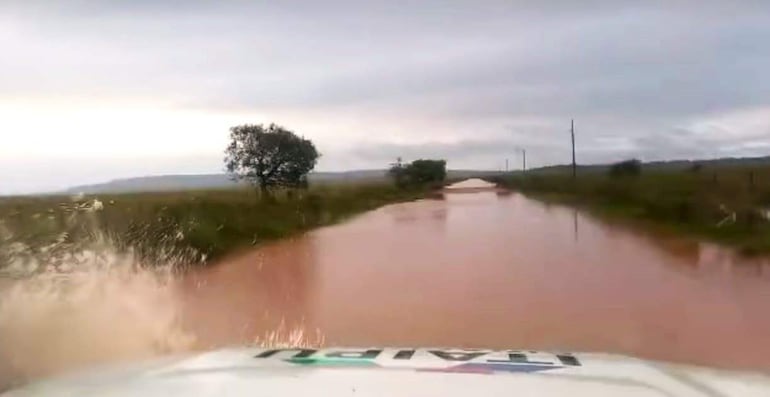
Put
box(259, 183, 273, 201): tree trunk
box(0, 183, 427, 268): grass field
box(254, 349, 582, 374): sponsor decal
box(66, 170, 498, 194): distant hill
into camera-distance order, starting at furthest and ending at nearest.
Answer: box(259, 183, 273, 201): tree trunk → box(66, 170, 498, 194): distant hill → box(0, 183, 427, 268): grass field → box(254, 349, 582, 374): sponsor decal

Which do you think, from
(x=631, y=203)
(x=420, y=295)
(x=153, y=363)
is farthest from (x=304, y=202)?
(x=153, y=363)

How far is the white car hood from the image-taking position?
5.00 ft

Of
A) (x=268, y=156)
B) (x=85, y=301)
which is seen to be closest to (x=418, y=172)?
(x=268, y=156)

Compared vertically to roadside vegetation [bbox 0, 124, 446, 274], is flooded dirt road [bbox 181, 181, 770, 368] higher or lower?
lower

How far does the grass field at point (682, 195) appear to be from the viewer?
5023 mm

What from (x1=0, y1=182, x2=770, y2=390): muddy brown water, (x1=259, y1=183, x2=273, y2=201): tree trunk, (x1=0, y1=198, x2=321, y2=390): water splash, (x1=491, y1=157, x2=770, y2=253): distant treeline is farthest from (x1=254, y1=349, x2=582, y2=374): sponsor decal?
(x1=491, y1=157, x2=770, y2=253): distant treeline

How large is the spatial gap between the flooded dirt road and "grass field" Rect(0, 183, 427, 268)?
166 mm

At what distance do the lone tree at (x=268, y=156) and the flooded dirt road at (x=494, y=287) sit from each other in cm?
47

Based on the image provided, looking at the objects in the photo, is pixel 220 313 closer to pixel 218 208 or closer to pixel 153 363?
pixel 218 208

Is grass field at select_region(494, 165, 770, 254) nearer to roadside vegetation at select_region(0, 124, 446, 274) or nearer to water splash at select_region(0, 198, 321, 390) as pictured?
roadside vegetation at select_region(0, 124, 446, 274)

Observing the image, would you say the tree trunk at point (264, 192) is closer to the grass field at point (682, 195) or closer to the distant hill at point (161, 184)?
the distant hill at point (161, 184)

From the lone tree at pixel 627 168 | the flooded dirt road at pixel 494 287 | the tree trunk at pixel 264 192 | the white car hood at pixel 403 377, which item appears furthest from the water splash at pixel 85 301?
the lone tree at pixel 627 168

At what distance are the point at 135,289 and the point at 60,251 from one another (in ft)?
1.34

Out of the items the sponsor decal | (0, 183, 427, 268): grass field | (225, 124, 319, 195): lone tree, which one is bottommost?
the sponsor decal
